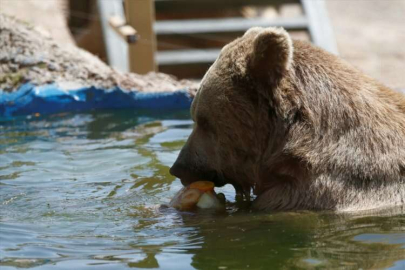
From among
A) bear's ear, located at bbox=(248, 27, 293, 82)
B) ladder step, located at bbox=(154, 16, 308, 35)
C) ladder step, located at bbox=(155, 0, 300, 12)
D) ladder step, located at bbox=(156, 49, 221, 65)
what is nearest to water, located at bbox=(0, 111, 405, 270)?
bear's ear, located at bbox=(248, 27, 293, 82)

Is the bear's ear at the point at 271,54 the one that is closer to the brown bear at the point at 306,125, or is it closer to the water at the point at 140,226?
the brown bear at the point at 306,125

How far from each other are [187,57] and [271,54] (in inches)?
249

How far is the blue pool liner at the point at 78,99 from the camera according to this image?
8.92 m

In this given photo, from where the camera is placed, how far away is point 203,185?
212 inches

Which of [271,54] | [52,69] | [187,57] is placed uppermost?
[187,57]

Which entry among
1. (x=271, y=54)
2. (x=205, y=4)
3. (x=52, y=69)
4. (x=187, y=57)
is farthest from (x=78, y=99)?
(x=271, y=54)

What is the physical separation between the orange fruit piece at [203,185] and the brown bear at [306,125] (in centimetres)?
29

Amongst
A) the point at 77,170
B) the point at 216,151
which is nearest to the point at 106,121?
the point at 77,170

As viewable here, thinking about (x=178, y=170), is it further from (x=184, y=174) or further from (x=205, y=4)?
(x=205, y=4)

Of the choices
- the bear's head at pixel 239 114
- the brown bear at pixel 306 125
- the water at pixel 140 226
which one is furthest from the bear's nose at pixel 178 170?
the brown bear at pixel 306 125

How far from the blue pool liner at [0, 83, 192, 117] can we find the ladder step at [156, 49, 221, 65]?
207cm

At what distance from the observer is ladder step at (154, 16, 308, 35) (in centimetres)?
1128

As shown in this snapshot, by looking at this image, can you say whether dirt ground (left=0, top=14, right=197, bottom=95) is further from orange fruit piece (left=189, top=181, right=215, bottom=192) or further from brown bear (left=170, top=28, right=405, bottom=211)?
brown bear (left=170, top=28, right=405, bottom=211)

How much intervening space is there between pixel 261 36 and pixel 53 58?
15.9ft
